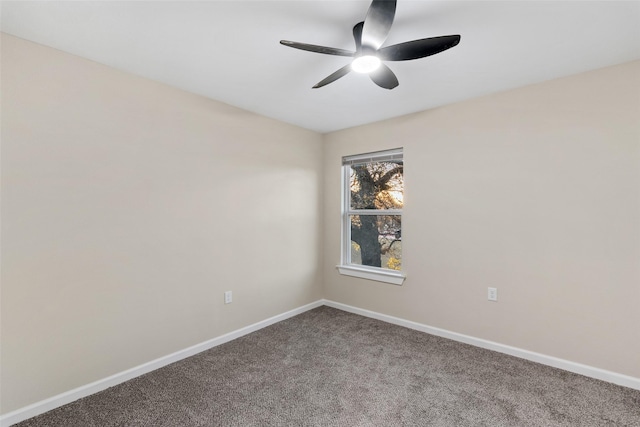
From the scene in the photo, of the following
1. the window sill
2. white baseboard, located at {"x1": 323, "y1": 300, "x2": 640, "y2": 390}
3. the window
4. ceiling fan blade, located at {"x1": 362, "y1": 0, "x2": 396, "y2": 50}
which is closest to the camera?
ceiling fan blade, located at {"x1": 362, "y1": 0, "x2": 396, "y2": 50}

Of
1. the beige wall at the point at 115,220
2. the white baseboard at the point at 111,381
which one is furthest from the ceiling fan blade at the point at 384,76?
the white baseboard at the point at 111,381

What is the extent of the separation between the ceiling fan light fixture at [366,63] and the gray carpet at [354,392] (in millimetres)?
2111

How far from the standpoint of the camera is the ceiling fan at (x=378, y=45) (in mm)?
1332

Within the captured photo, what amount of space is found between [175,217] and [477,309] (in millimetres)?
2836

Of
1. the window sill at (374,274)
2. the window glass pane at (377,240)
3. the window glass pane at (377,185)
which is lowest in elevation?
the window sill at (374,274)

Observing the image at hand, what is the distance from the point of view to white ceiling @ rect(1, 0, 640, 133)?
5.00ft

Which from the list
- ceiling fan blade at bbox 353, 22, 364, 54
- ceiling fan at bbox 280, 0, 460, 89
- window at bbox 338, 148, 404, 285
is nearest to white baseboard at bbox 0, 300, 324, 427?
window at bbox 338, 148, 404, 285

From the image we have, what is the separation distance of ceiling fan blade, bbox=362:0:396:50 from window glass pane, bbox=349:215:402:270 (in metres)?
2.11

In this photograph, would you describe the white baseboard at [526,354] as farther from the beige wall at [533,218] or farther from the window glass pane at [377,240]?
the window glass pane at [377,240]

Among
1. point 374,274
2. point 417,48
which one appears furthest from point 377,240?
point 417,48

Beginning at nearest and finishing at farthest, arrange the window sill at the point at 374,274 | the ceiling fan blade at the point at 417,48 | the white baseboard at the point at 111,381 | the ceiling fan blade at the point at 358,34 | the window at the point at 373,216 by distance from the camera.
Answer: the ceiling fan blade at the point at 417,48
the ceiling fan blade at the point at 358,34
the white baseboard at the point at 111,381
the window sill at the point at 374,274
the window at the point at 373,216

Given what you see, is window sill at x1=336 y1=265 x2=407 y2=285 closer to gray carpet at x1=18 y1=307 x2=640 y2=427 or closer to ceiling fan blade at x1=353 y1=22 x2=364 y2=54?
gray carpet at x1=18 y1=307 x2=640 y2=427

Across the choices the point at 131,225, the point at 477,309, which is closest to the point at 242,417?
the point at 131,225

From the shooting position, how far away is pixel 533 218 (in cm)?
243
